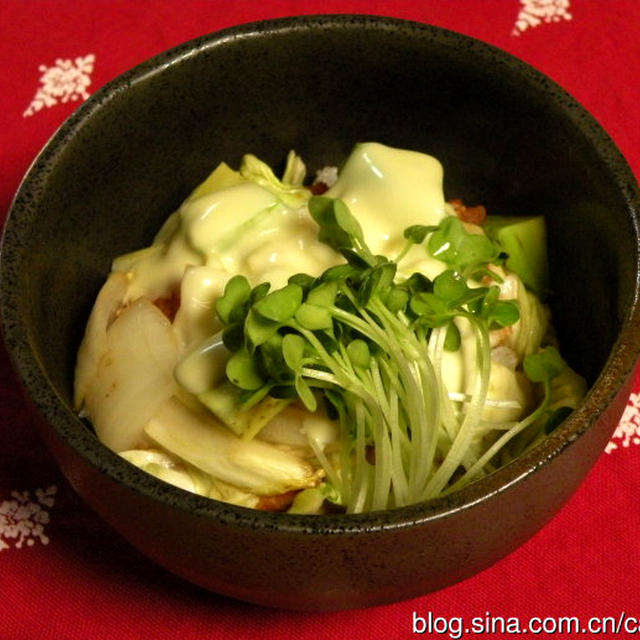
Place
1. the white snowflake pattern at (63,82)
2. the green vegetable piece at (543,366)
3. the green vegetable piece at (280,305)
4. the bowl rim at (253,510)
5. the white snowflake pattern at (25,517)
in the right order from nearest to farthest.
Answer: the bowl rim at (253,510), the green vegetable piece at (280,305), the green vegetable piece at (543,366), the white snowflake pattern at (25,517), the white snowflake pattern at (63,82)

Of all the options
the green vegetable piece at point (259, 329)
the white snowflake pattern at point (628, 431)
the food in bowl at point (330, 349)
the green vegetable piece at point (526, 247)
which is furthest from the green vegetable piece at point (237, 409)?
the white snowflake pattern at point (628, 431)

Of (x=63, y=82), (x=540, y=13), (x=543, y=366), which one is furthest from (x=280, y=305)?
(x=540, y=13)

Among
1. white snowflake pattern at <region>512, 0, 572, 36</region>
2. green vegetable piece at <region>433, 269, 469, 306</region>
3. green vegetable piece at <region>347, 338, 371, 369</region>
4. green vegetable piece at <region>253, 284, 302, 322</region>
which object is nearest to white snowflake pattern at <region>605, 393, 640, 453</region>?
green vegetable piece at <region>433, 269, 469, 306</region>

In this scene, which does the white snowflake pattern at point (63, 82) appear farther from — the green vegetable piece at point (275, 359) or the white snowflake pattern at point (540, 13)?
the green vegetable piece at point (275, 359)

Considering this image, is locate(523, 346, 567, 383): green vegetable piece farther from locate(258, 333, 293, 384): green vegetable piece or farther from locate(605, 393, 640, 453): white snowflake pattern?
Result: locate(258, 333, 293, 384): green vegetable piece

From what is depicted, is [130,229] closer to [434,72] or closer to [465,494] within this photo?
[434,72]

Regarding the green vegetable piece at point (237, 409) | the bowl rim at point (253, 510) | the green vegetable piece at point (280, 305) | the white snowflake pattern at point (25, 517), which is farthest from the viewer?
the white snowflake pattern at point (25, 517)
